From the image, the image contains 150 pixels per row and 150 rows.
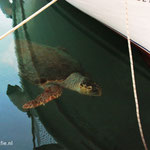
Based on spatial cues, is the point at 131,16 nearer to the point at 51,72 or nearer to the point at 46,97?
the point at 51,72

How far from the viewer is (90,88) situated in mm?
2756

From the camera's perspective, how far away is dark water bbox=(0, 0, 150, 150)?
2.15 metres

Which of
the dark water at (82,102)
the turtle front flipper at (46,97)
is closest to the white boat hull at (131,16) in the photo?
the dark water at (82,102)

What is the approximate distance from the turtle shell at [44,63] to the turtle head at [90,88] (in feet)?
1.25

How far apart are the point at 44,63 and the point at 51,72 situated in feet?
1.12

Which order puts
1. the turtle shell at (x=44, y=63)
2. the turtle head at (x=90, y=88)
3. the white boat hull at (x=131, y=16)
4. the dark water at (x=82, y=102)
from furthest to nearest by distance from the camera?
the turtle shell at (x=44, y=63)
the turtle head at (x=90, y=88)
the white boat hull at (x=131, y=16)
the dark water at (x=82, y=102)

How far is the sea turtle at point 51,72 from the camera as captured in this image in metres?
2.74

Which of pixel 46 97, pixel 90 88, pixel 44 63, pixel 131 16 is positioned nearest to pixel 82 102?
pixel 90 88

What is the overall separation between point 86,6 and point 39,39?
124 centimetres

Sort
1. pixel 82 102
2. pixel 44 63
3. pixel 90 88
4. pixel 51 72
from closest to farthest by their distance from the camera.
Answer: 1. pixel 82 102
2. pixel 90 88
3. pixel 51 72
4. pixel 44 63

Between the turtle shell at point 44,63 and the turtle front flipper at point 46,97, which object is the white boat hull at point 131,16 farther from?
the turtle front flipper at point 46,97

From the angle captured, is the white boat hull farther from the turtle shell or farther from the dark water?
the turtle shell

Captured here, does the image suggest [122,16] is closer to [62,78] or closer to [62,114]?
[62,78]

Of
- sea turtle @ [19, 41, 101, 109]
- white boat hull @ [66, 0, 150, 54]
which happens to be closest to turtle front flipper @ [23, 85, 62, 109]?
sea turtle @ [19, 41, 101, 109]
